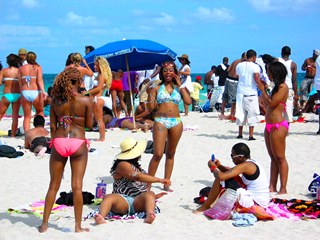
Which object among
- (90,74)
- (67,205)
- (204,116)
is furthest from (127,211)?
(204,116)

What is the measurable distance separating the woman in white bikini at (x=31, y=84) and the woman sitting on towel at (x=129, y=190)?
5484 millimetres

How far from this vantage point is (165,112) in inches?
287

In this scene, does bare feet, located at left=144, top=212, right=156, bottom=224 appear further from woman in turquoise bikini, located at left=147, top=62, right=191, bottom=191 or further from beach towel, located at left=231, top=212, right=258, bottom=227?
woman in turquoise bikini, located at left=147, top=62, right=191, bottom=191

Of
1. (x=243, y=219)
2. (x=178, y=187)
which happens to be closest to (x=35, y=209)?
(x=178, y=187)

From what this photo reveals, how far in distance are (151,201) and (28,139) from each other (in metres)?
5.01

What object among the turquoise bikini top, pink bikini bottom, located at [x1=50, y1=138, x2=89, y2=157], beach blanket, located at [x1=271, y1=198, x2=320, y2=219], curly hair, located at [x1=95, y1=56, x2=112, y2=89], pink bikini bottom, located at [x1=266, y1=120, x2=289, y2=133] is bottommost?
beach blanket, located at [x1=271, y1=198, x2=320, y2=219]

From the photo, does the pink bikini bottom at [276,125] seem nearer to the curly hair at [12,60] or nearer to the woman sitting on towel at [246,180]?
the woman sitting on towel at [246,180]

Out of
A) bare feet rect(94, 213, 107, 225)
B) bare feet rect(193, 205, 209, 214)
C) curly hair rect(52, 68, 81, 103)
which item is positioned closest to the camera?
curly hair rect(52, 68, 81, 103)

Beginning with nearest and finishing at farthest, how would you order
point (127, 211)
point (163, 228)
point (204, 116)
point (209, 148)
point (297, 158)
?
point (163, 228)
point (127, 211)
point (297, 158)
point (209, 148)
point (204, 116)

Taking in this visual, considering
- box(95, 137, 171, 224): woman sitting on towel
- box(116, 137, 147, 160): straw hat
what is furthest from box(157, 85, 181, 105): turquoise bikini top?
box(116, 137, 147, 160): straw hat

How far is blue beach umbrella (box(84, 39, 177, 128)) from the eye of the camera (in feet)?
41.0

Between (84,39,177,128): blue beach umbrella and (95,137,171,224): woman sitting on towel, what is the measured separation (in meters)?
6.22

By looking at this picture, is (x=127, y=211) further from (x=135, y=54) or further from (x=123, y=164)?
(x=135, y=54)

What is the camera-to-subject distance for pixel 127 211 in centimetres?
632
